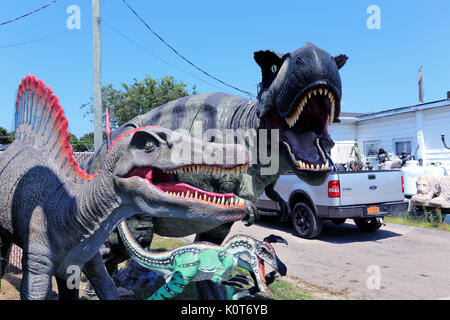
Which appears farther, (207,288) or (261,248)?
(207,288)

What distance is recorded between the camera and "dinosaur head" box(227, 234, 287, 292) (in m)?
2.60

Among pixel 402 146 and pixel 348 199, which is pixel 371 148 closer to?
pixel 402 146

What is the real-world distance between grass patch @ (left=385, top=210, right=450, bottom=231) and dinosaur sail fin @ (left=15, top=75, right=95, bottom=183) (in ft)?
28.0

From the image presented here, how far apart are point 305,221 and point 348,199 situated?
3.74ft

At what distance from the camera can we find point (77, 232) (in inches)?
84.8

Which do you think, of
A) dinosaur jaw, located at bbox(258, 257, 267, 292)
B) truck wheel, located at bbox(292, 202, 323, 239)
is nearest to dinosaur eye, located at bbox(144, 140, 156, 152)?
dinosaur jaw, located at bbox(258, 257, 267, 292)

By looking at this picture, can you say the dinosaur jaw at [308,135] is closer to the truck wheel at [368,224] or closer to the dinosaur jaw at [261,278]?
the dinosaur jaw at [261,278]

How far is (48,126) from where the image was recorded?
241 cm

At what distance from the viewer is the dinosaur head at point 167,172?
70.8 inches

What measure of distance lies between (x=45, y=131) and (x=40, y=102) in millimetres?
200

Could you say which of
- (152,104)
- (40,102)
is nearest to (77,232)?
(40,102)

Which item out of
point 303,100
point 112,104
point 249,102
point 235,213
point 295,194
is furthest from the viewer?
point 112,104

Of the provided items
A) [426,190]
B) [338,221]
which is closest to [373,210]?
[338,221]
